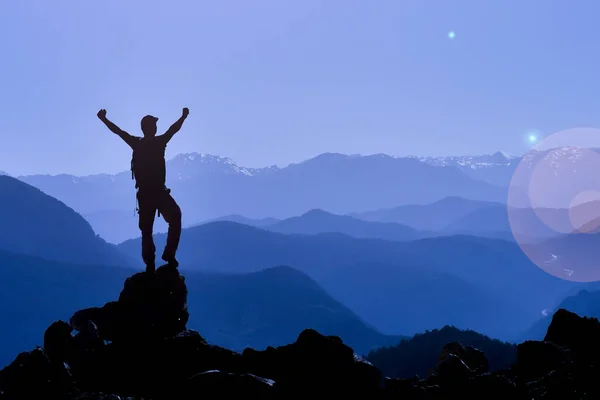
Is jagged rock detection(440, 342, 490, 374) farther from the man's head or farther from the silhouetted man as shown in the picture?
the man's head

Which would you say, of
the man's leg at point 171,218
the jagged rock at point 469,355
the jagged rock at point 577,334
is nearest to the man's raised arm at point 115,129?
the man's leg at point 171,218

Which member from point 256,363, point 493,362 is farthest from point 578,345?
point 493,362

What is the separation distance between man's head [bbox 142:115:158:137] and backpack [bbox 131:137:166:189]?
0.17m

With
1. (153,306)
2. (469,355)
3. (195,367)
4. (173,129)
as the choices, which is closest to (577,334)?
(469,355)

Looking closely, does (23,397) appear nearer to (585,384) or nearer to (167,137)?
(167,137)

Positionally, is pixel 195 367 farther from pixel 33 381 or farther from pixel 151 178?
pixel 151 178

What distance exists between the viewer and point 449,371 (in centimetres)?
1230

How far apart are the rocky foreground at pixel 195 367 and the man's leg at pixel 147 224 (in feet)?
1.46

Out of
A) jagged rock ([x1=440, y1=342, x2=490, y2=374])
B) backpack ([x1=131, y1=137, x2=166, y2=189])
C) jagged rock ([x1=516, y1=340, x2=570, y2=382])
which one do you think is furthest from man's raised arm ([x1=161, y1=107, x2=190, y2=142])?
jagged rock ([x1=516, y1=340, x2=570, y2=382])

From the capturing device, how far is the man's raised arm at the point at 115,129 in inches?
568

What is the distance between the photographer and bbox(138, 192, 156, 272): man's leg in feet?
48.8

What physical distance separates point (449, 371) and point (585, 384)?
3.02 meters

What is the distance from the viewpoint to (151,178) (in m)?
14.8

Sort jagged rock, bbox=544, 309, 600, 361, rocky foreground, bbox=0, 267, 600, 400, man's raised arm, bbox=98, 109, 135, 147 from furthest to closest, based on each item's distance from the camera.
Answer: jagged rock, bbox=544, 309, 600, 361
man's raised arm, bbox=98, 109, 135, 147
rocky foreground, bbox=0, 267, 600, 400
